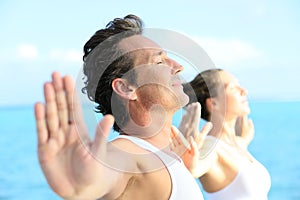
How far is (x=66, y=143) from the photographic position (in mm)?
949

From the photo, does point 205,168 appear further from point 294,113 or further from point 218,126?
point 294,113

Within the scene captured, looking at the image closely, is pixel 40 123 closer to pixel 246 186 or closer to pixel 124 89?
pixel 124 89

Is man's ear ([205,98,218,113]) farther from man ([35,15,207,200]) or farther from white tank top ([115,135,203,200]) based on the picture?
white tank top ([115,135,203,200])

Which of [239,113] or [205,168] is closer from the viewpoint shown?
[205,168]

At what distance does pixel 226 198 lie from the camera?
7.38 ft

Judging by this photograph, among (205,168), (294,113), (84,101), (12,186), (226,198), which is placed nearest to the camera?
(84,101)

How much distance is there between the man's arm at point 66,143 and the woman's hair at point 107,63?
1.13ft

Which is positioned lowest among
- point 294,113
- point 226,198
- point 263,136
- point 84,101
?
point 294,113

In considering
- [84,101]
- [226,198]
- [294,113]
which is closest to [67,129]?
[84,101]

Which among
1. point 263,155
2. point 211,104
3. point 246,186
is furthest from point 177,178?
point 263,155

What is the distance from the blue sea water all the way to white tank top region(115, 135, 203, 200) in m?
8.42

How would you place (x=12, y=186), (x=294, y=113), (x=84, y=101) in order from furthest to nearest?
(x=294, y=113)
(x=12, y=186)
(x=84, y=101)

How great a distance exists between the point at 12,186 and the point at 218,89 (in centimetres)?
938

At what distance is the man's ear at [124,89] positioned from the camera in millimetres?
1267
